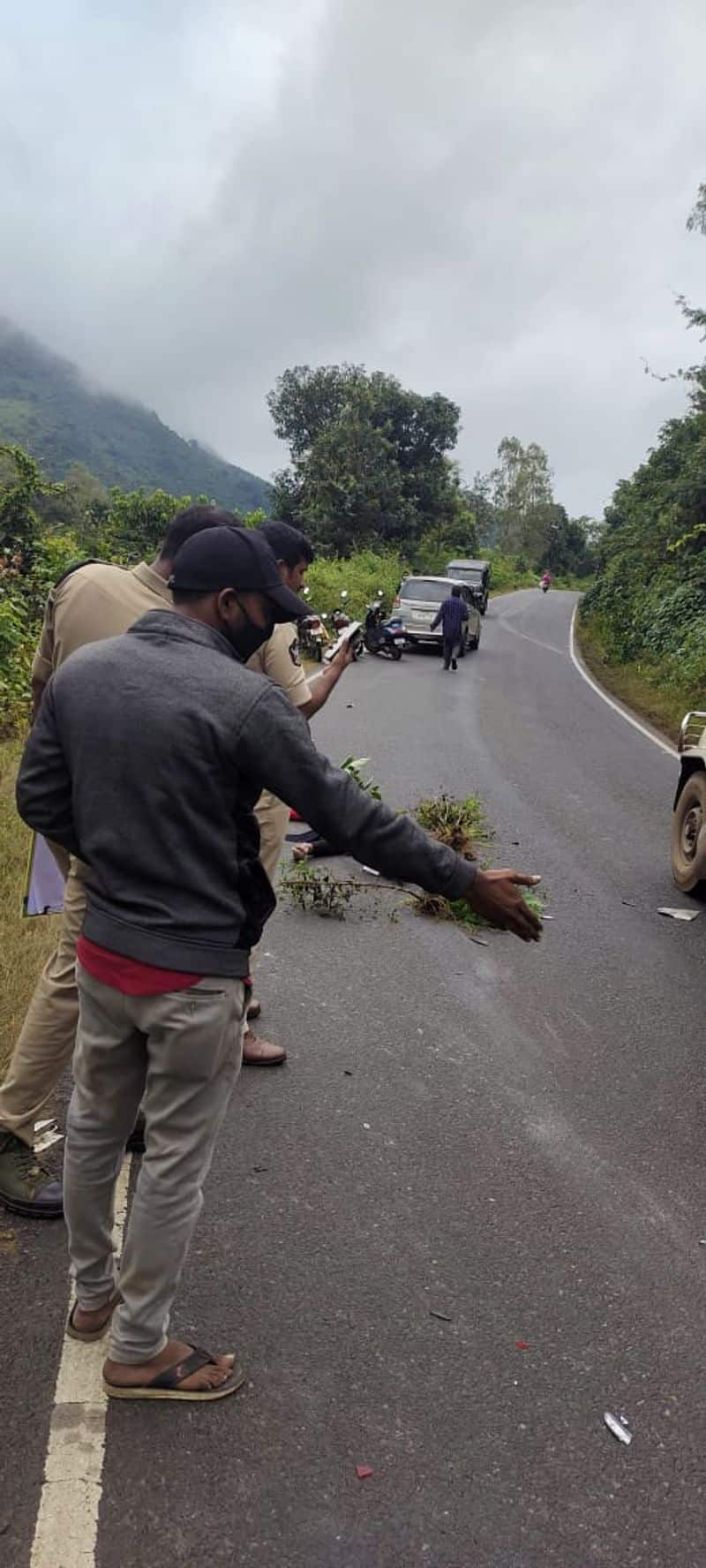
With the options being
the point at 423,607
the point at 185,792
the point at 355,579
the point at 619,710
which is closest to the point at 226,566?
the point at 185,792

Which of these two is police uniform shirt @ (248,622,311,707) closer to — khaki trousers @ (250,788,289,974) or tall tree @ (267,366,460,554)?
khaki trousers @ (250,788,289,974)

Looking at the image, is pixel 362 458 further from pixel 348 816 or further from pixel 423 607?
pixel 348 816

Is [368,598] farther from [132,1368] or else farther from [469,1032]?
[132,1368]

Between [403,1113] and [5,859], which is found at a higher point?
[403,1113]

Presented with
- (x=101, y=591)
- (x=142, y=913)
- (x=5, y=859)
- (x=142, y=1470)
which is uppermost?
(x=101, y=591)

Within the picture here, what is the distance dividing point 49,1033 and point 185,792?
51.6 inches

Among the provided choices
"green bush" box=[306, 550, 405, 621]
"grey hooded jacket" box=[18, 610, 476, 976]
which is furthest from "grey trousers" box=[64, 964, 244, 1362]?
"green bush" box=[306, 550, 405, 621]

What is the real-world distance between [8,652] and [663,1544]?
862 centimetres

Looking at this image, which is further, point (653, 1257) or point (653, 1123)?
point (653, 1123)

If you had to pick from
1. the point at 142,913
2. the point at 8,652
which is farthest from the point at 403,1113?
the point at 8,652

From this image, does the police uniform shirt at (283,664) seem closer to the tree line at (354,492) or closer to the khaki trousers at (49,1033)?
the khaki trousers at (49,1033)

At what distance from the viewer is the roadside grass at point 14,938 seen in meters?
4.22

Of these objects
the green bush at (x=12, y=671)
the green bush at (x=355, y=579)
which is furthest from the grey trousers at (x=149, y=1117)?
the green bush at (x=355, y=579)

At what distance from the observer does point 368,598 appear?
3009 cm
